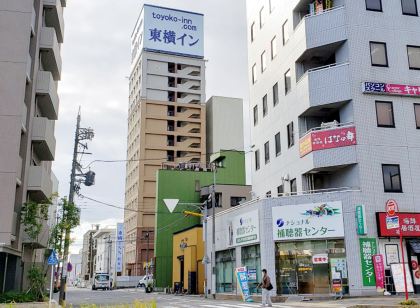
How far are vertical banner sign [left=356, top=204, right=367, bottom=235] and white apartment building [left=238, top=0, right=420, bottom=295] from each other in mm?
51

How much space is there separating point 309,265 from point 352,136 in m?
7.26

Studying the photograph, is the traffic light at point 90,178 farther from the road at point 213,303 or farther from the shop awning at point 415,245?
the shop awning at point 415,245

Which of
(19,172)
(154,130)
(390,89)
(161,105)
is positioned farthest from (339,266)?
(161,105)

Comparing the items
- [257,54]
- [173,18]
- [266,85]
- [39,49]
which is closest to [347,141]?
[266,85]

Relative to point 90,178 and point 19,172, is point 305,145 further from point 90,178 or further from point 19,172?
point 19,172

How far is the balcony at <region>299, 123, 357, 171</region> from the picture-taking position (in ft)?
85.4

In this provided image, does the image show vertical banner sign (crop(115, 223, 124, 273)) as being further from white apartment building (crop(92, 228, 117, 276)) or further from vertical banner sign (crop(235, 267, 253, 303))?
vertical banner sign (crop(235, 267, 253, 303))

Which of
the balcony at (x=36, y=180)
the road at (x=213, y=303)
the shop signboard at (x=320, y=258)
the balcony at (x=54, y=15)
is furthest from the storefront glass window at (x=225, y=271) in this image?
the balcony at (x=54, y=15)

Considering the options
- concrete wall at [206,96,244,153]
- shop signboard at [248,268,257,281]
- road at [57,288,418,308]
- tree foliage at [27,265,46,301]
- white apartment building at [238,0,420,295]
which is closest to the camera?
road at [57,288,418,308]

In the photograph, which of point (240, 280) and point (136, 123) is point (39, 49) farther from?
point (136, 123)

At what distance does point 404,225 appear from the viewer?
24906 mm

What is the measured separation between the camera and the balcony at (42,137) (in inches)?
1049

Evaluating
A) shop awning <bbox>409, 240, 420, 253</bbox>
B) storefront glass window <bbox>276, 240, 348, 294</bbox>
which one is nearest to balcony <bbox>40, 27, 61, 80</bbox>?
storefront glass window <bbox>276, 240, 348, 294</bbox>

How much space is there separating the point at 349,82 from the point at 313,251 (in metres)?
9.41
